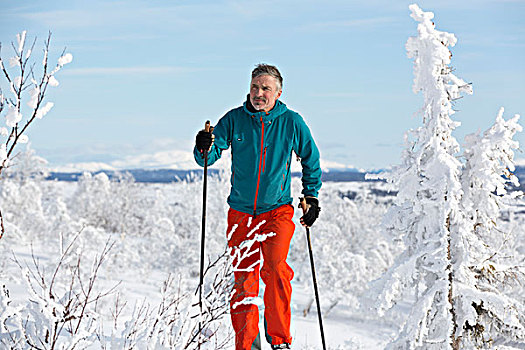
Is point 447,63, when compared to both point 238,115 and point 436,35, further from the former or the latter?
point 238,115

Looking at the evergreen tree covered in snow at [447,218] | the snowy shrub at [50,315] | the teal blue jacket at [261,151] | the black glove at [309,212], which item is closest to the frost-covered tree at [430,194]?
the evergreen tree covered in snow at [447,218]

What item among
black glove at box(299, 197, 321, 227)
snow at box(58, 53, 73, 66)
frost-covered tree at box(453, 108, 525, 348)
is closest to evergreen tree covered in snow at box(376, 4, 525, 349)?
frost-covered tree at box(453, 108, 525, 348)

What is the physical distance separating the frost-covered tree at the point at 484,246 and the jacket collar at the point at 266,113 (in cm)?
463

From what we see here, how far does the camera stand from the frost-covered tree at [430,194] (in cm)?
792

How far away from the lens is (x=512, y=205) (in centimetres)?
804

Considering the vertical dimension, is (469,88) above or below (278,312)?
above

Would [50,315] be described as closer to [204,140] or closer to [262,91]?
[204,140]

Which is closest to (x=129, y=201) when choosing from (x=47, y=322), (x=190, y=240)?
(x=190, y=240)

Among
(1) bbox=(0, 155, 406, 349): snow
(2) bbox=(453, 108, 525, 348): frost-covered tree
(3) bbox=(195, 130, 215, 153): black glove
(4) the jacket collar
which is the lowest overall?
(1) bbox=(0, 155, 406, 349): snow

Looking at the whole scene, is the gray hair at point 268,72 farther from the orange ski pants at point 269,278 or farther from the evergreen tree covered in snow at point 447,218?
the evergreen tree covered in snow at point 447,218

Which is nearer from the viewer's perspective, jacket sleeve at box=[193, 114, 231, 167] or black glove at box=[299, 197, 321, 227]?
jacket sleeve at box=[193, 114, 231, 167]

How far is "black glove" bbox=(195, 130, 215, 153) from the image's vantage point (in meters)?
4.16

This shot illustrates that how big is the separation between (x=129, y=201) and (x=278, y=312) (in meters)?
56.2

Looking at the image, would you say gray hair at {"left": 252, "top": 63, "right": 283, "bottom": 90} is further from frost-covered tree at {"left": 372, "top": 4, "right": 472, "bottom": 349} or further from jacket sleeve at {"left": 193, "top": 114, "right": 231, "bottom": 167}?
frost-covered tree at {"left": 372, "top": 4, "right": 472, "bottom": 349}
